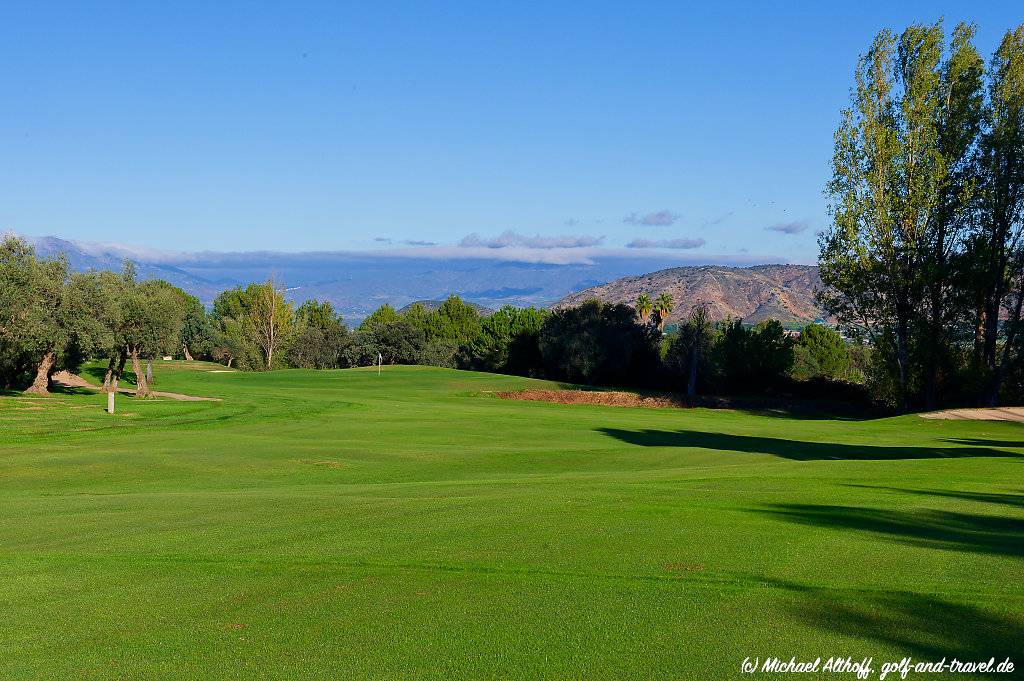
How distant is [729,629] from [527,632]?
1748 millimetres

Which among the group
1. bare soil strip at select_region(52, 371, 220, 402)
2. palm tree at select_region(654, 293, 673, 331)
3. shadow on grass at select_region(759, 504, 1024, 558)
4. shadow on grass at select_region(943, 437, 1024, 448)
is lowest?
bare soil strip at select_region(52, 371, 220, 402)

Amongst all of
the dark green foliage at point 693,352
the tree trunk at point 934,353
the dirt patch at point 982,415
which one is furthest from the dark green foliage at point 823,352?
the dirt patch at point 982,415

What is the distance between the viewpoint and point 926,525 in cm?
1202

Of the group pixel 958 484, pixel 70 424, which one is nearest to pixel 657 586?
pixel 958 484

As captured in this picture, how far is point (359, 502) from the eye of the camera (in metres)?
16.2

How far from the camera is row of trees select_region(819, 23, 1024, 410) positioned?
5256 centimetres

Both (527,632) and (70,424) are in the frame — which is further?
(70,424)

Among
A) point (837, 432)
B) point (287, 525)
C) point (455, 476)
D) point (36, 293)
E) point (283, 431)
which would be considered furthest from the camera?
point (36, 293)

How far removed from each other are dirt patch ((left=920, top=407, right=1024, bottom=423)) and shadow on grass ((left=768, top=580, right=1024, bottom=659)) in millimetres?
38915

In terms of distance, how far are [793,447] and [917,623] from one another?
2374 cm

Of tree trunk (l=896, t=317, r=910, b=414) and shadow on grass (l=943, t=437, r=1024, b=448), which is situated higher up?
tree trunk (l=896, t=317, r=910, b=414)

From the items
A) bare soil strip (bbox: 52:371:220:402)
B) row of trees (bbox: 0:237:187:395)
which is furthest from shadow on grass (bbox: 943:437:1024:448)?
row of trees (bbox: 0:237:187:395)

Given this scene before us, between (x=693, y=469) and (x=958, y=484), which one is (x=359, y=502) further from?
(x=958, y=484)

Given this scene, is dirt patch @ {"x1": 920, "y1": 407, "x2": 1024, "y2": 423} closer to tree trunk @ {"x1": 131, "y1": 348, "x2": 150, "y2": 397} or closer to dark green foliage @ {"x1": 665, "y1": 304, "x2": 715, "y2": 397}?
dark green foliage @ {"x1": 665, "y1": 304, "x2": 715, "y2": 397}
